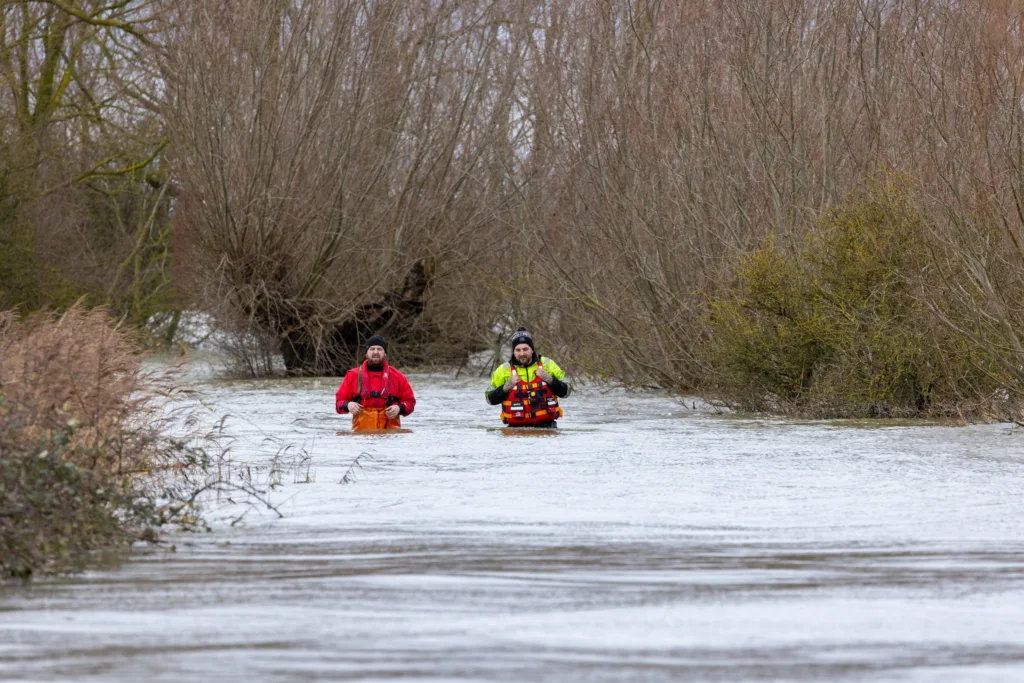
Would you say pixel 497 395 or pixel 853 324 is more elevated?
pixel 853 324

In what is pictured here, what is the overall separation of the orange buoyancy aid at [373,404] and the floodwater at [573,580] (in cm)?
321

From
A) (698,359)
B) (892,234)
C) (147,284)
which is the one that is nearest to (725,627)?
(892,234)

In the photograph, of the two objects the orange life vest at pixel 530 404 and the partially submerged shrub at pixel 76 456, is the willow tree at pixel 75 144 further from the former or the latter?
the partially submerged shrub at pixel 76 456

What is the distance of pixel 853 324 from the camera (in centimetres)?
2059

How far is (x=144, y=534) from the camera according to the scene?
9.70 meters

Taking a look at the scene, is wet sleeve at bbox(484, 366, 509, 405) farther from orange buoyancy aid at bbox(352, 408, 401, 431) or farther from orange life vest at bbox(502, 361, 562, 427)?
orange buoyancy aid at bbox(352, 408, 401, 431)

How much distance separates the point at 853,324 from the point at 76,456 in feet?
39.9

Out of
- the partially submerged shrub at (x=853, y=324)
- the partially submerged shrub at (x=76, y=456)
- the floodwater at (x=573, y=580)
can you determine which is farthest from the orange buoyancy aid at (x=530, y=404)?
the partially submerged shrub at (x=76, y=456)

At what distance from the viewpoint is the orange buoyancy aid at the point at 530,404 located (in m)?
18.7

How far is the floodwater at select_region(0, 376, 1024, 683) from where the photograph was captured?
248 inches

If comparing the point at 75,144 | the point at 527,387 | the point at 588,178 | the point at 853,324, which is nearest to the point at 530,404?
the point at 527,387

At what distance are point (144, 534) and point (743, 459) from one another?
680 cm

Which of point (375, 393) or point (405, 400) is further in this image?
point (405, 400)

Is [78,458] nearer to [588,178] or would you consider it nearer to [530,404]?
[530,404]
